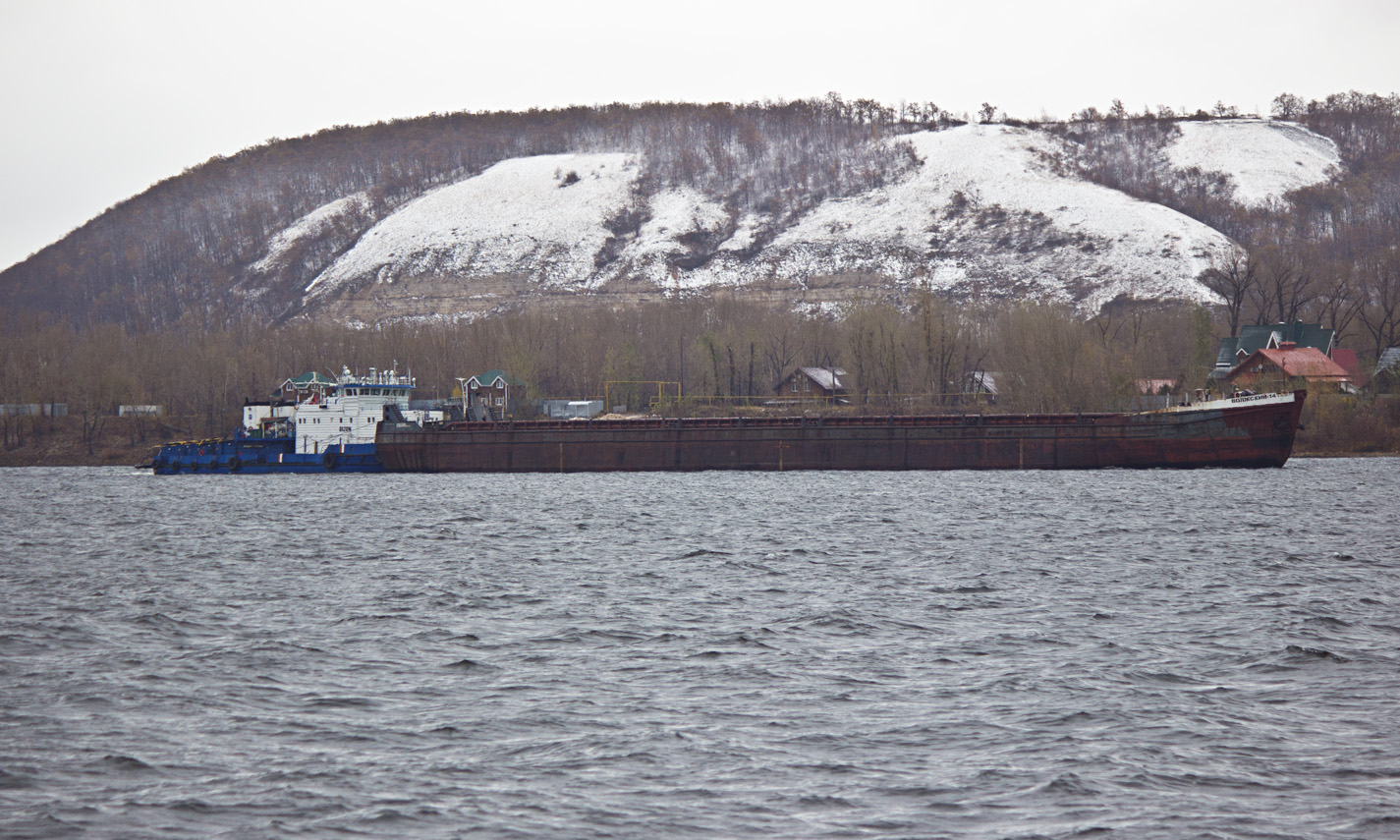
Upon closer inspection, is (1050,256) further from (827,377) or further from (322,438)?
(322,438)

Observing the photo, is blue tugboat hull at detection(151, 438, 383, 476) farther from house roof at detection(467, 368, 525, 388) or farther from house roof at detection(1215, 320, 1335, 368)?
house roof at detection(1215, 320, 1335, 368)

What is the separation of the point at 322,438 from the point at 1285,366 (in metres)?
71.0

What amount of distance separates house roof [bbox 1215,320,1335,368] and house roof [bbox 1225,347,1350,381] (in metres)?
1.85

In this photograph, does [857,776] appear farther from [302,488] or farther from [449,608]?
[302,488]

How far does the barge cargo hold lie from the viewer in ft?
197

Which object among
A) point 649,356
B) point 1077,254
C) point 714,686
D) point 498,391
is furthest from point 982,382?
point 1077,254

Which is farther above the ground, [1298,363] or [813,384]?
[1298,363]

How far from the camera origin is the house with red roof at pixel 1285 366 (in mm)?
86562

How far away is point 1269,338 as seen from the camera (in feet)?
314

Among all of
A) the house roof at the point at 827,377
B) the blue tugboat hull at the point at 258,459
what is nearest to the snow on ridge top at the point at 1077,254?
the house roof at the point at 827,377

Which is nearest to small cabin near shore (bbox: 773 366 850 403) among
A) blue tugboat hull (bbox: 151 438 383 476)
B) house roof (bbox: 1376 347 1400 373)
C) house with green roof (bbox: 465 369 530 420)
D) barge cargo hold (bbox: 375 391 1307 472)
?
house with green roof (bbox: 465 369 530 420)

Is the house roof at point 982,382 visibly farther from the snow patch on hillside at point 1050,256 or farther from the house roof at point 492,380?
the snow patch on hillside at point 1050,256

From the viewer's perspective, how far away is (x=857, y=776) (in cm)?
1177

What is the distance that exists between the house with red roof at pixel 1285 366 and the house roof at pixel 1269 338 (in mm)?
1644
